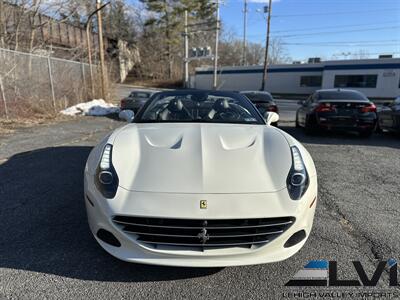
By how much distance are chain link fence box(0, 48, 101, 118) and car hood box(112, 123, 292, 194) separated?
9.48 m

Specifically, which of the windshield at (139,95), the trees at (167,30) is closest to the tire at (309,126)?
the windshield at (139,95)

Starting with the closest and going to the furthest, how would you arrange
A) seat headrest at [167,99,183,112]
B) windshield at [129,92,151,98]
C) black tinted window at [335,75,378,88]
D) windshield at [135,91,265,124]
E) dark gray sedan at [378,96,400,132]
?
1. windshield at [135,91,265,124]
2. seat headrest at [167,99,183,112]
3. dark gray sedan at [378,96,400,132]
4. windshield at [129,92,151,98]
5. black tinted window at [335,75,378,88]

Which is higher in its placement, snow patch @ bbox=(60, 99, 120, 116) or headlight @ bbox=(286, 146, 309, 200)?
headlight @ bbox=(286, 146, 309, 200)

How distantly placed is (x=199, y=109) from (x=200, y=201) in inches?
79.4

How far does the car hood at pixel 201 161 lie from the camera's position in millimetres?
2227

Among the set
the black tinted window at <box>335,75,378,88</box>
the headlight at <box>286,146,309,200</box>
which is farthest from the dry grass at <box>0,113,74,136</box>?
the black tinted window at <box>335,75,378,88</box>

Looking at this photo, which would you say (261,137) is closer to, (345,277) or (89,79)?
(345,277)

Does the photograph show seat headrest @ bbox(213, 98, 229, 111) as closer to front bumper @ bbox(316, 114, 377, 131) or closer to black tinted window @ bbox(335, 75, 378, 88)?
front bumper @ bbox(316, 114, 377, 131)

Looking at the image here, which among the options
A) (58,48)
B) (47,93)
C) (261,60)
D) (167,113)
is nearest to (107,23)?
(58,48)

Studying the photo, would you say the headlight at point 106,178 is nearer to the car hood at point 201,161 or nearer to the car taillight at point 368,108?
the car hood at point 201,161

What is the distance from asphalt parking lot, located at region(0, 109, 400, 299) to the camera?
86.3 inches

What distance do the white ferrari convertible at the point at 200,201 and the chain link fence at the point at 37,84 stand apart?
9720 mm

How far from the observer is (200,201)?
6.93ft

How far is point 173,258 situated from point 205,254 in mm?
221
